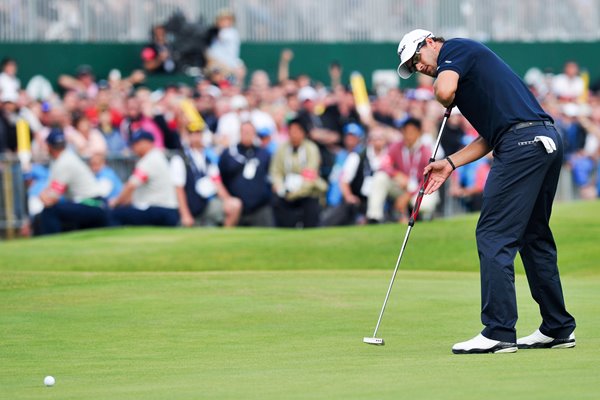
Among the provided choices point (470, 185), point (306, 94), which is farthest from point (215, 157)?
point (470, 185)

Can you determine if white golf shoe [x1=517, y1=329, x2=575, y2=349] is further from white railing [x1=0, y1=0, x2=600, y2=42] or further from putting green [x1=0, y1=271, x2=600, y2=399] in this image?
white railing [x1=0, y1=0, x2=600, y2=42]

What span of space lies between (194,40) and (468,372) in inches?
851

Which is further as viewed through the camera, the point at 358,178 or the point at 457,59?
the point at 358,178

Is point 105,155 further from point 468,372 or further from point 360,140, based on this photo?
point 468,372

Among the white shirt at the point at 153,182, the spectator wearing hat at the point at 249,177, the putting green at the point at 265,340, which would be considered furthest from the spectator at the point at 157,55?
the putting green at the point at 265,340

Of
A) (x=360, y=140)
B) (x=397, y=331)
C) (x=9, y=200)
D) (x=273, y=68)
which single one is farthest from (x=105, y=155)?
(x=397, y=331)

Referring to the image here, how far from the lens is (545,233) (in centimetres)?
947

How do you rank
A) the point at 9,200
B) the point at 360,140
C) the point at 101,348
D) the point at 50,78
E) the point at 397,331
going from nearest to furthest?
the point at 101,348, the point at 397,331, the point at 9,200, the point at 360,140, the point at 50,78

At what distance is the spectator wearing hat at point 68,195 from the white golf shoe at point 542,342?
1301 cm

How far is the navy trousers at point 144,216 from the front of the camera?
22.1 metres

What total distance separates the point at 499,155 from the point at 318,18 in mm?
23322

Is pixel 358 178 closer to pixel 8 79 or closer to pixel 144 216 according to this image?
pixel 144 216

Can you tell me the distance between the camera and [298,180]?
22.9m

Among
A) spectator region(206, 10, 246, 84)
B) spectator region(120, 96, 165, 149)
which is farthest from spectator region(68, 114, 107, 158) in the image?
spectator region(206, 10, 246, 84)
